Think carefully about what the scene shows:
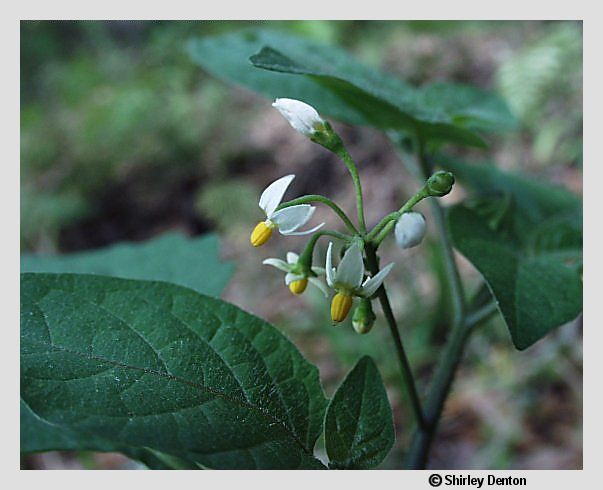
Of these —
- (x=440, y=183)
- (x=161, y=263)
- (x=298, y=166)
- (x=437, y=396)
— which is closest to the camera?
(x=440, y=183)

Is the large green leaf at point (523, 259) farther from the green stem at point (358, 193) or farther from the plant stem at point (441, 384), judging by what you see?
the green stem at point (358, 193)

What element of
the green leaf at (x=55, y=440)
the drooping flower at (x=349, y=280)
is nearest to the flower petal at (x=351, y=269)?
the drooping flower at (x=349, y=280)

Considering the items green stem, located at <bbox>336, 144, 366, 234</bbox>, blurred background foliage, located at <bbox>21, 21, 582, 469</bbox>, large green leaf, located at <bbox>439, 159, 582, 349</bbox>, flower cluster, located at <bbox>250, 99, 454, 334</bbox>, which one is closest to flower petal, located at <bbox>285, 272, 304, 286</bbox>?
flower cluster, located at <bbox>250, 99, 454, 334</bbox>

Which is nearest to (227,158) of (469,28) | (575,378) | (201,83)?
(201,83)

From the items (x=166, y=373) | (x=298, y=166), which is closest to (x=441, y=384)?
(x=166, y=373)

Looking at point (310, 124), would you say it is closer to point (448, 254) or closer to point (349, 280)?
point (349, 280)

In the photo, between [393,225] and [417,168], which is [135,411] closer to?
[393,225]

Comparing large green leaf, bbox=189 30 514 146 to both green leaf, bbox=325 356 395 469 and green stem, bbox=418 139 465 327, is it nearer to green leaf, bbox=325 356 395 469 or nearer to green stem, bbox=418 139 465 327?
green stem, bbox=418 139 465 327
